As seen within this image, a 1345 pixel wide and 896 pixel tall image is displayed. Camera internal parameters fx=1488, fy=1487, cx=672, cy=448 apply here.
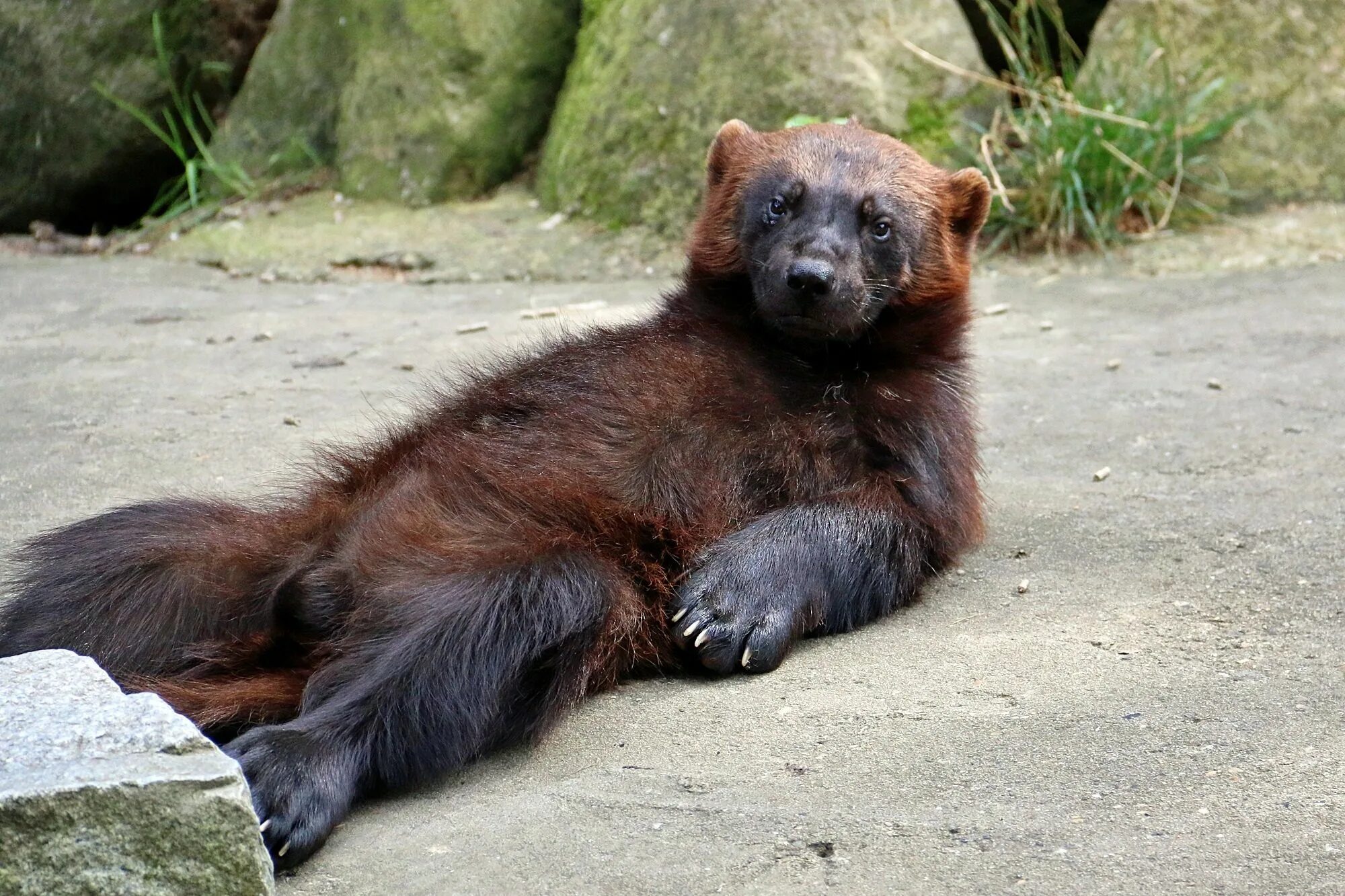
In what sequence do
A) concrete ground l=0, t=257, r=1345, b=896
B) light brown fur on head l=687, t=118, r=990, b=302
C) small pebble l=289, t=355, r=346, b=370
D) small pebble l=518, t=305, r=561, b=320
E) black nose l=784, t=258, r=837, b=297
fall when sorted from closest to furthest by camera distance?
concrete ground l=0, t=257, r=1345, b=896 → black nose l=784, t=258, r=837, b=297 → light brown fur on head l=687, t=118, r=990, b=302 → small pebble l=289, t=355, r=346, b=370 → small pebble l=518, t=305, r=561, b=320

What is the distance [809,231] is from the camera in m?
4.13

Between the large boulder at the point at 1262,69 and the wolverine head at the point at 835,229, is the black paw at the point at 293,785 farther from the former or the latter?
the large boulder at the point at 1262,69

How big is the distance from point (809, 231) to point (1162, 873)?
217cm

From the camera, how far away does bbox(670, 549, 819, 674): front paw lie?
11.4 feet

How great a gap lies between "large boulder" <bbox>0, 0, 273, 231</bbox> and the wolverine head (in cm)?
671

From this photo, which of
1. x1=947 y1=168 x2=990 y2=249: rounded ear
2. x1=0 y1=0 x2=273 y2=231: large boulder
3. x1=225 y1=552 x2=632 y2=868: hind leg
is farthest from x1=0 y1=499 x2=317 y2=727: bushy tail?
x1=0 y1=0 x2=273 y2=231: large boulder

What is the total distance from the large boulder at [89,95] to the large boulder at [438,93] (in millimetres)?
1050

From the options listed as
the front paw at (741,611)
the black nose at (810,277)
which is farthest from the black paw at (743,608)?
the black nose at (810,277)

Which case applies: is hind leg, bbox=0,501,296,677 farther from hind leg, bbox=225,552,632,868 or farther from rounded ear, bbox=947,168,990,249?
rounded ear, bbox=947,168,990,249

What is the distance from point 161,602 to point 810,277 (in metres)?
1.81

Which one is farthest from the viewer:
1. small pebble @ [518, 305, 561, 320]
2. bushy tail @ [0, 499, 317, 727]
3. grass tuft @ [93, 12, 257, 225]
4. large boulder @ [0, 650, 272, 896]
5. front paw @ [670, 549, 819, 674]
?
grass tuft @ [93, 12, 257, 225]

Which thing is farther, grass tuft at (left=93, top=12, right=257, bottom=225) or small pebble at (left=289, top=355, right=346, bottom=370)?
grass tuft at (left=93, top=12, right=257, bottom=225)

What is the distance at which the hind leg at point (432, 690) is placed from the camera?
8.93ft

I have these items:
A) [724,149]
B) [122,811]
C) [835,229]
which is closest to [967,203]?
[835,229]
